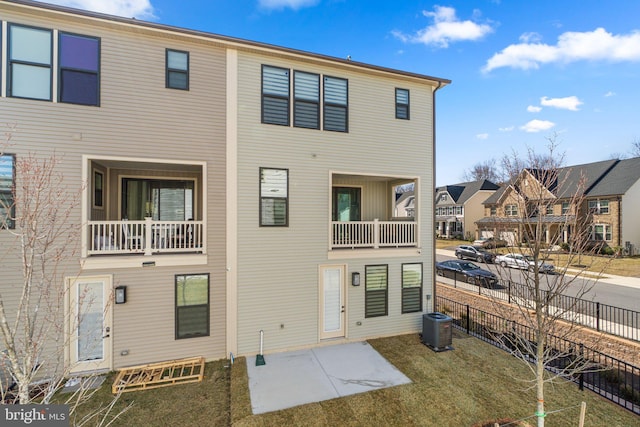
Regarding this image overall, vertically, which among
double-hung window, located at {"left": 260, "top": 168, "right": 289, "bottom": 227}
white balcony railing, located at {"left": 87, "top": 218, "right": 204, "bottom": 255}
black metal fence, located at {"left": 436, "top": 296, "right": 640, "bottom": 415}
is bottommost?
black metal fence, located at {"left": 436, "top": 296, "right": 640, "bottom": 415}

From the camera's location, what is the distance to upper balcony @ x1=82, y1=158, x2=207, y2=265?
7.23 metres

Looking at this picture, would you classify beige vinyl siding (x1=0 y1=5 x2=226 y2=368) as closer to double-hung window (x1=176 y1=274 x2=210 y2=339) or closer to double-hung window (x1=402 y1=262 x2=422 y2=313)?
double-hung window (x1=176 y1=274 x2=210 y2=339)

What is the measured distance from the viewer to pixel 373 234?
933 centimetres

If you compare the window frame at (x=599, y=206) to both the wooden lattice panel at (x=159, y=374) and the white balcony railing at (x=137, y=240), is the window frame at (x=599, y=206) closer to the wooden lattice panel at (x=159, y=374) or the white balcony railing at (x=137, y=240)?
the white balcony railing at (x=137, y=240)

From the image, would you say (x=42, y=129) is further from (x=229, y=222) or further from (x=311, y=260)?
(x=311, y=260)

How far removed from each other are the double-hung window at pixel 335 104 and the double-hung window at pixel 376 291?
474 centimetres

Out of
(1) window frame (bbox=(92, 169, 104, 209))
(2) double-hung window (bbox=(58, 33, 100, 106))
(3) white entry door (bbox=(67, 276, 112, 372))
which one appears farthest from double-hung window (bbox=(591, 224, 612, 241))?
(2) double-hung window (bbox=(58, 33, 100, 106))

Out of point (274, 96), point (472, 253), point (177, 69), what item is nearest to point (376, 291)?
point (274, 96)

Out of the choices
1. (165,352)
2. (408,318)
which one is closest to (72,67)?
(165,352)

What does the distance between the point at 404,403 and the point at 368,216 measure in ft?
21.6

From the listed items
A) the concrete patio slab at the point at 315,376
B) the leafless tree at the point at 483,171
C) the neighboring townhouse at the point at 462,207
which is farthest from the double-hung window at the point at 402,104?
the leafless tree at the point at 483,171

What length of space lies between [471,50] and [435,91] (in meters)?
6.53

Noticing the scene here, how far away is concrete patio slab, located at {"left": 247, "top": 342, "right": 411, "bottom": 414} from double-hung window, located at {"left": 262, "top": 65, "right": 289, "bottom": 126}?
22.5ft

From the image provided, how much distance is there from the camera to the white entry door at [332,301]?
8.57 meters
